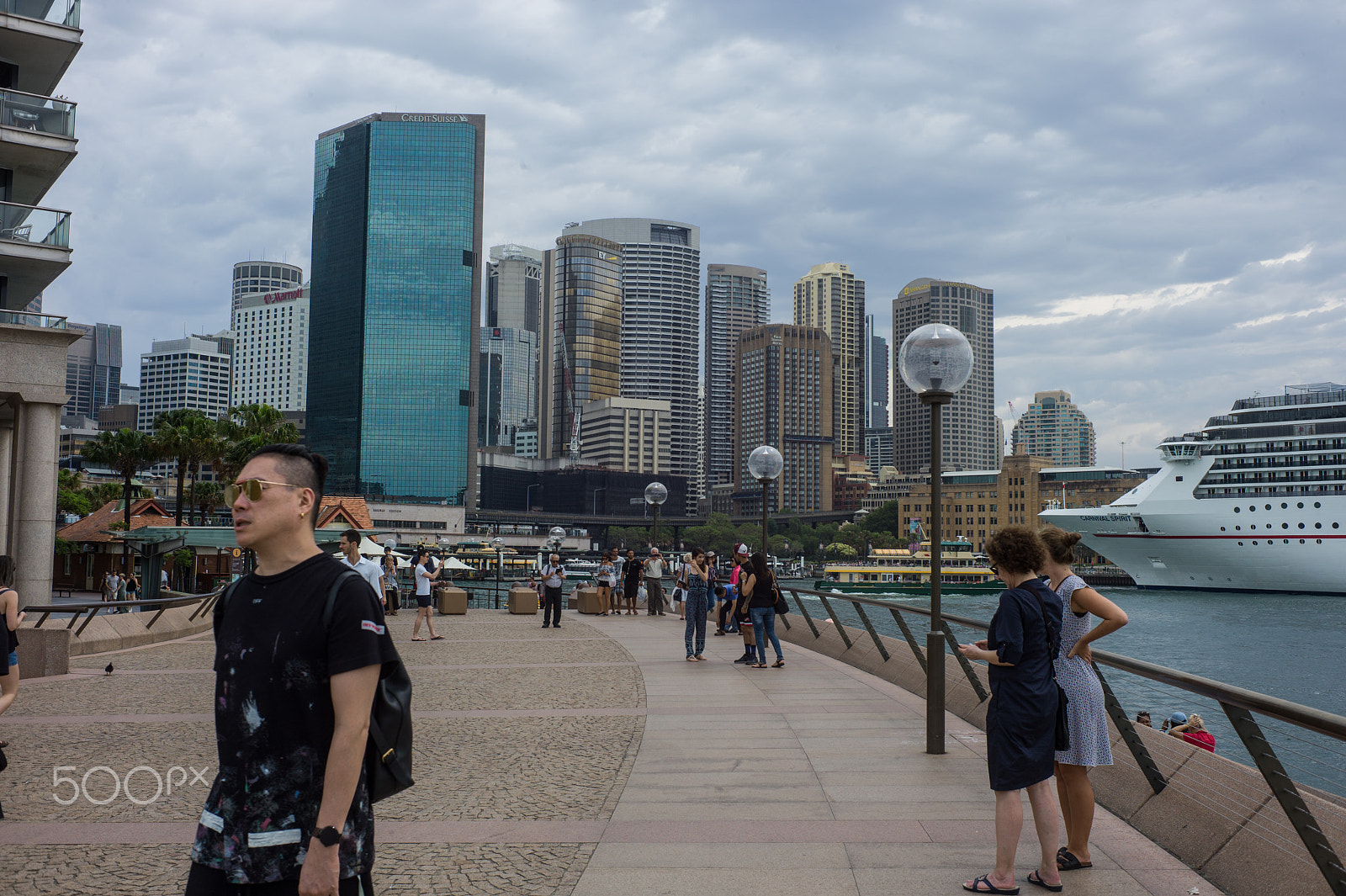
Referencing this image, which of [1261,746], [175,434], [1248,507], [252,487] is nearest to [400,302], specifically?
[175,434]

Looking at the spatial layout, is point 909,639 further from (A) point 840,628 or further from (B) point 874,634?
(A) point 840,628

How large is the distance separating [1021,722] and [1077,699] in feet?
1.43

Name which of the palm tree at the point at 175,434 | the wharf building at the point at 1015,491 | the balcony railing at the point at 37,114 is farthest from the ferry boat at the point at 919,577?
the balcony railing at the point at 37,114

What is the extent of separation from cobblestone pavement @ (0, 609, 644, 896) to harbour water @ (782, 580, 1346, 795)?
13.4 ft

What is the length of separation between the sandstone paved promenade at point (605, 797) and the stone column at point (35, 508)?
7.41m

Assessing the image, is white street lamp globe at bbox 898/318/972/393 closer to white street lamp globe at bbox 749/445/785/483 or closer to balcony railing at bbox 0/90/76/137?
white street lamp globe at bbox 749/445/785/483

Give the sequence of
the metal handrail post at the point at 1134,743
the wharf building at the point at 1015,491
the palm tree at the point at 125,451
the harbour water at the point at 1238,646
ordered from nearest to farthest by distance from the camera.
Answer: the metal handrail post at the point at 1134,743 < the harbour water at the point at 1238,646 < the palm tree at the point at 125,451 < the wharf building at the point at 1015,491

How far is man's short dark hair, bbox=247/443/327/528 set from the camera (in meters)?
3.00

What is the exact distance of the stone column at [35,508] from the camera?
18844 mm

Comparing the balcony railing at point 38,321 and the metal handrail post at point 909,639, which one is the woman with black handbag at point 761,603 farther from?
the balcony railing at point 38,321

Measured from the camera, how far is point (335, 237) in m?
147

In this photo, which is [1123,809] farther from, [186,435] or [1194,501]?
[1194,501]

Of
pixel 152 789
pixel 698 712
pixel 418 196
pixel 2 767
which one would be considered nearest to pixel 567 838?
pixel 152 789

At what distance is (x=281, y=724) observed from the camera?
274 centimetres
